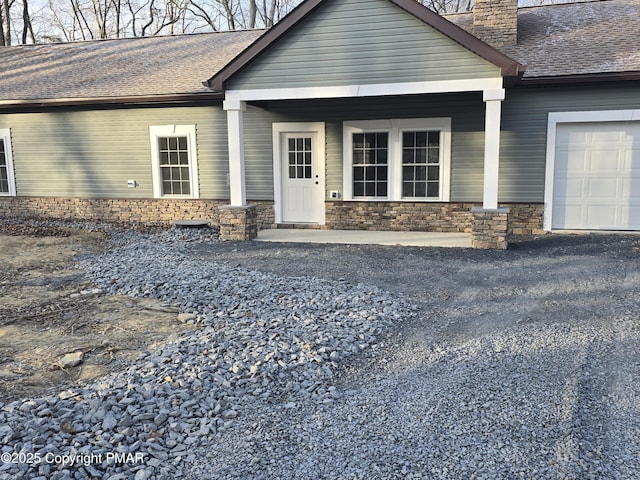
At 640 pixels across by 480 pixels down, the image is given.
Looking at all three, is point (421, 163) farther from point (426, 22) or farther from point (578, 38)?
point (578, 38)

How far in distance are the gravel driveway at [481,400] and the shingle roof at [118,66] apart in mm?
8561

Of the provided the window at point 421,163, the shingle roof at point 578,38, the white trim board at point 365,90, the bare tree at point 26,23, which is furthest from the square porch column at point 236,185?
the bare tree at point 26,23

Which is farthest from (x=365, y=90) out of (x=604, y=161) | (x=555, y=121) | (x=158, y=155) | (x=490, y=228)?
(x=158, y=155)

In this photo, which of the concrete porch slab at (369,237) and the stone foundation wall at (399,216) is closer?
the concrete porch slab at (369,237)

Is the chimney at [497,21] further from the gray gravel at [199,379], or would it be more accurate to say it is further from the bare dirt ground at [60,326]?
the bare dirt ground at [60,326]

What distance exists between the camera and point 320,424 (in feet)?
10.1

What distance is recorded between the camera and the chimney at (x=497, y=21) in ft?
35.2

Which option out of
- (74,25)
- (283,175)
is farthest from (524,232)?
(74,25)

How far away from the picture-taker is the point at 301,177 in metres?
11.3

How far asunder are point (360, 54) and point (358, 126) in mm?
2119

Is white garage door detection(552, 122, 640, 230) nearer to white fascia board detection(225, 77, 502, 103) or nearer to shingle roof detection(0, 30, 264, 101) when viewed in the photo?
white fascia board detection(225, 77, 502, 103)

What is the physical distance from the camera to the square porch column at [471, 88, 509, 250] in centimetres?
834

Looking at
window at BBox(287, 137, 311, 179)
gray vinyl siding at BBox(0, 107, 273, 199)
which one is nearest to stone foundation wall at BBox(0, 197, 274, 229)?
gray vinyl siding at BBox(0, 107, 273, 199)

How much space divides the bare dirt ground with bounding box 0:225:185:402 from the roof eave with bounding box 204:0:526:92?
436cm
